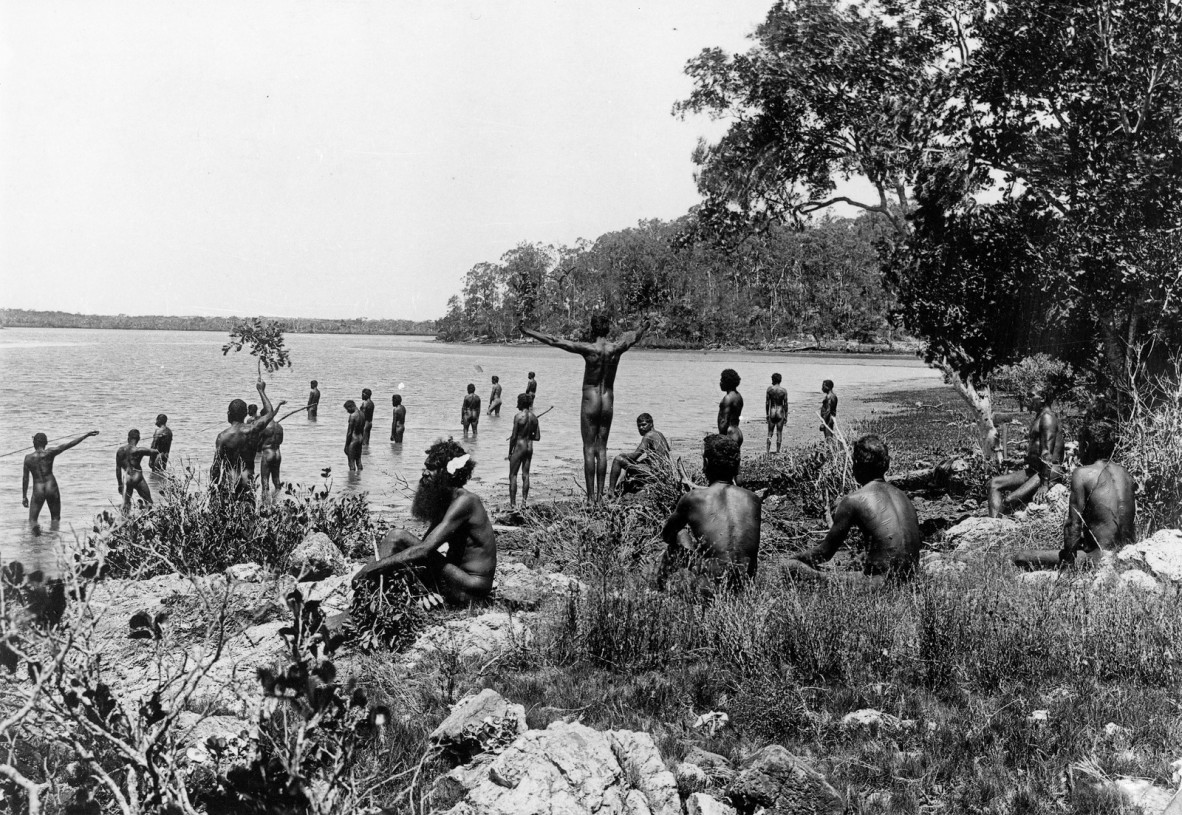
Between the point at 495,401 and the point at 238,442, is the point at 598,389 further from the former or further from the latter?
the point at 495,401

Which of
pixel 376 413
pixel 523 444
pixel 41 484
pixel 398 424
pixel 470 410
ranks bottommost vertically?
pixel 376 413

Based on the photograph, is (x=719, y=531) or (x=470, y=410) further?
(x=470, y=410)

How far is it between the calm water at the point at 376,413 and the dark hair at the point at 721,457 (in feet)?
17.1

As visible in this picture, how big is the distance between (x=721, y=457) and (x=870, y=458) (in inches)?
34.6

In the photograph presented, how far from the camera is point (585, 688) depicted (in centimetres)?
446

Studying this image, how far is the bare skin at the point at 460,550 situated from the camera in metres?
5.50

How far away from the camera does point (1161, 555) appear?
18.6ft

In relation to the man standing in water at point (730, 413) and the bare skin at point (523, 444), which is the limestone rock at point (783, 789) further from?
the bare skin at point (523, 444)

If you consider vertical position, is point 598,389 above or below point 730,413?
above

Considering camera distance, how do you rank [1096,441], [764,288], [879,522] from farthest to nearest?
[764,288] < [1096,441] < [879,522]

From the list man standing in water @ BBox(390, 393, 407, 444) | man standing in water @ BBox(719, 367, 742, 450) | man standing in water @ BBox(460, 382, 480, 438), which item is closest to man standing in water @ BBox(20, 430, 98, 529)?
man standing in water @ BBox(719, 367, 742, 450)

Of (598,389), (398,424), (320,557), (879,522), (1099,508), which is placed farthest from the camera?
(398,424)

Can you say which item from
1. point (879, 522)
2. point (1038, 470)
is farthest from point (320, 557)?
point (1038, 470)

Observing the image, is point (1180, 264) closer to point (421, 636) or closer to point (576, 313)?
point (421, 636)
